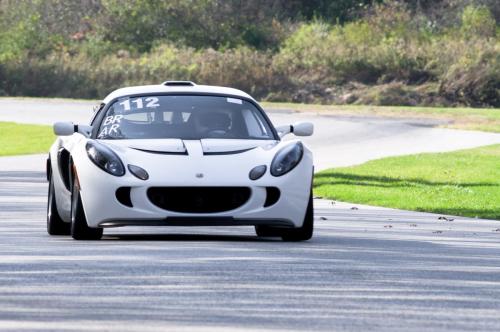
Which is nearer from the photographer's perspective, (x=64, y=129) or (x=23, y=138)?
(x=64, y=129)

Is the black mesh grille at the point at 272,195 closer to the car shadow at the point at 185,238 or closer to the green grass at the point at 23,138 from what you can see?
the car shadow at the point at 185,238

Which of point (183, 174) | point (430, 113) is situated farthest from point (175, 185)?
Result: point (430, 113)

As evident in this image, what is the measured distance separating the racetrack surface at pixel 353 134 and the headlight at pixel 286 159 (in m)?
18.4

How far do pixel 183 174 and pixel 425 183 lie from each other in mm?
14249

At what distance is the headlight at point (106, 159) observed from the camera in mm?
14062

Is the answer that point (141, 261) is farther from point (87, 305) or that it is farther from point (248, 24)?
point (248, 24)

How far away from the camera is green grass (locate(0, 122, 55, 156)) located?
4260 centimetres

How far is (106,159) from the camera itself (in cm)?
1416

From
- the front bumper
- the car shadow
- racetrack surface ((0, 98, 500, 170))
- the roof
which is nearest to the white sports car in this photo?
the front bumper

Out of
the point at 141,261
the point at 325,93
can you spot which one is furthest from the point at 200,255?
the point at 325,93

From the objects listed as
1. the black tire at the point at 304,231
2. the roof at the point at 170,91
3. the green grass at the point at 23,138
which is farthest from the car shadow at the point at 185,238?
the green grass at the point at 23,138

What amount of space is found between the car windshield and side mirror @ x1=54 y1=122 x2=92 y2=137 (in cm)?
24

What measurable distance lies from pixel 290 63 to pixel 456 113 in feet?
54.7

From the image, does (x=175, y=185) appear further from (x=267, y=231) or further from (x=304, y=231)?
(x=267, y=231)
